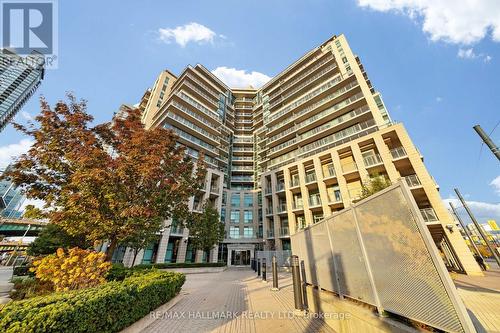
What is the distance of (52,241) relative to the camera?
17.2m

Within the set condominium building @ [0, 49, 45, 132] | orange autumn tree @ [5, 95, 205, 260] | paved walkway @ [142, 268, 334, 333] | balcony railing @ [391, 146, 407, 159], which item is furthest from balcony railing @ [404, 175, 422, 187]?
condominium building @ [0, 49, 45, 132]

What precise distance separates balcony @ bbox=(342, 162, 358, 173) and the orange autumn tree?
20.8 m

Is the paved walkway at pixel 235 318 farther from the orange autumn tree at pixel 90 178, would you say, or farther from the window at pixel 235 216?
the window at pixel 235 216

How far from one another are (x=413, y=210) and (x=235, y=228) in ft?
111

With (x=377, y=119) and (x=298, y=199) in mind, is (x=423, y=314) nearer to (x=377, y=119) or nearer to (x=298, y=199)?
(x=298, y=199)

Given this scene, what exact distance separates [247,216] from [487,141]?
1216 inches

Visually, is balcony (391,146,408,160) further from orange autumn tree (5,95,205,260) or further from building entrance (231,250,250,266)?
building entrance (231,250,250,266)

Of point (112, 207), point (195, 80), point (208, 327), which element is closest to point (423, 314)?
point (208, 327)

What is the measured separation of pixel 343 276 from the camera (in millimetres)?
4703

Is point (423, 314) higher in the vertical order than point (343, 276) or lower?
lower

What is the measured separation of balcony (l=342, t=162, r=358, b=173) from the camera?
902 inches

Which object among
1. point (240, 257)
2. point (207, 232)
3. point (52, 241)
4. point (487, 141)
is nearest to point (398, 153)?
point (487, 141)

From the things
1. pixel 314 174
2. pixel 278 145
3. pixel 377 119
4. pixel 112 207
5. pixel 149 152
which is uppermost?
pixel 278 145

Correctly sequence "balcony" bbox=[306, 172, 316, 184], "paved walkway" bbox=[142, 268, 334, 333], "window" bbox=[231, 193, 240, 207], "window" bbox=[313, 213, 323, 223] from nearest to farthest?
1. "paved walkway" bbox=[142, 268, 334, 333]
2. "window" bbox=[313, 213, 323, 223]
3. "balcony" bbox=[306, 172, 316, 184]
4. "window" bbox=[231, 193, 240, 207]
